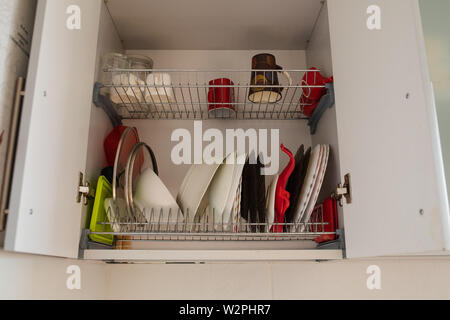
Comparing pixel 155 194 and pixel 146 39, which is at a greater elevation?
pixel 146 39

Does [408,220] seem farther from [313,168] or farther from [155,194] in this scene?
[155,194]

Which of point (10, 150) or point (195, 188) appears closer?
point (10, 150)

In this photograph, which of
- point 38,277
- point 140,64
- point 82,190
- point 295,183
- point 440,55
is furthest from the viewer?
point 140,64

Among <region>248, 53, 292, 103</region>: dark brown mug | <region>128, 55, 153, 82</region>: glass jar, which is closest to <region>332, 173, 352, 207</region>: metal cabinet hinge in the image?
<region>248, 53, 292, 103</region>: dark brown mug

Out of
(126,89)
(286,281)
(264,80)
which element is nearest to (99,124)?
(126,89)

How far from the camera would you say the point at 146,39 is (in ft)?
4.19

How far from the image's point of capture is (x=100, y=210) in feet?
3.09

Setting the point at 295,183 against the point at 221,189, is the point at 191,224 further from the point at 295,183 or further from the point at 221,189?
the point at 295,183

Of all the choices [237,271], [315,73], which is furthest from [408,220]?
[237,271]

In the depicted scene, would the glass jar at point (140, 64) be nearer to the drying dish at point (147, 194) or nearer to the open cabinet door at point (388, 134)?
the drying dish at point (147, 194)

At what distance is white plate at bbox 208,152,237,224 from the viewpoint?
921 mm

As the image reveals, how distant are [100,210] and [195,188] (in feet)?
0.74

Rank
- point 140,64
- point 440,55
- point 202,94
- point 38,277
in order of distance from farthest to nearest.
→ point 202,94, point 140,64, point 38,277, point 440,55

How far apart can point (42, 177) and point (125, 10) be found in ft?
2.15
